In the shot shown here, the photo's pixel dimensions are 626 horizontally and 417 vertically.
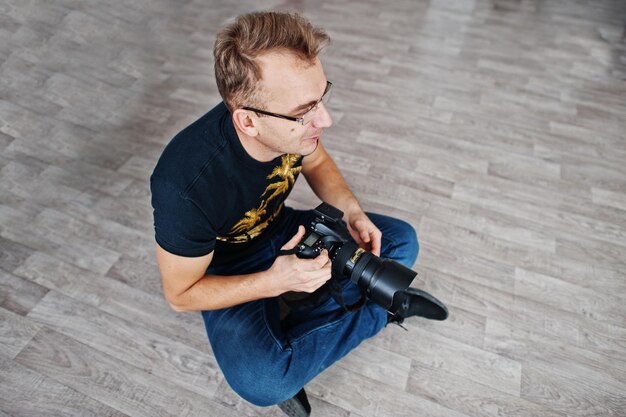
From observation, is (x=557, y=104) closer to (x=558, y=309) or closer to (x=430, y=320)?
(x=558, y=309)

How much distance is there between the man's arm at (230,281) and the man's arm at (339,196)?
0.24 metres

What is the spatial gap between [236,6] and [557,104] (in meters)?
2.37

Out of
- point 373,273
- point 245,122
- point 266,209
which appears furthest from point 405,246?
point 245,122

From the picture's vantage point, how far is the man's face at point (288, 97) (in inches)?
37.4

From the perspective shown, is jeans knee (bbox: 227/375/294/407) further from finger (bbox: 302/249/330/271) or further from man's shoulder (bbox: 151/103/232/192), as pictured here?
man's shoulder (bbox: 151/103/232/192)

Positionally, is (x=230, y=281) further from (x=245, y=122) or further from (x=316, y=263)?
(x=245, y=122)

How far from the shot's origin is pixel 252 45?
935 mm

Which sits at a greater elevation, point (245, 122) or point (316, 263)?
point (245, 122)

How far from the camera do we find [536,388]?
1.36 meters

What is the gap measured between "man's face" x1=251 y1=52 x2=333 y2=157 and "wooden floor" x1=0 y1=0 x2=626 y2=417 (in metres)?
0.78

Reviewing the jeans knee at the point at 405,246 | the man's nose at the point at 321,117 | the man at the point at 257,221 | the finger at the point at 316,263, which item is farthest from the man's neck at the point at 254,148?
the jeans knee at the point at 405,246

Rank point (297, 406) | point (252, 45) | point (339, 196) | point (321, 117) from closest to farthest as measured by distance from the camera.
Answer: point (252, 45) → point (321, 117) → point (297, 406) → point (339, 196)

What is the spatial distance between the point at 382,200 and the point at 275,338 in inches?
36.8

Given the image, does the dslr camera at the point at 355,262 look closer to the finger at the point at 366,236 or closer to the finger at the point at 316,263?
the finger at the point at 316,263
